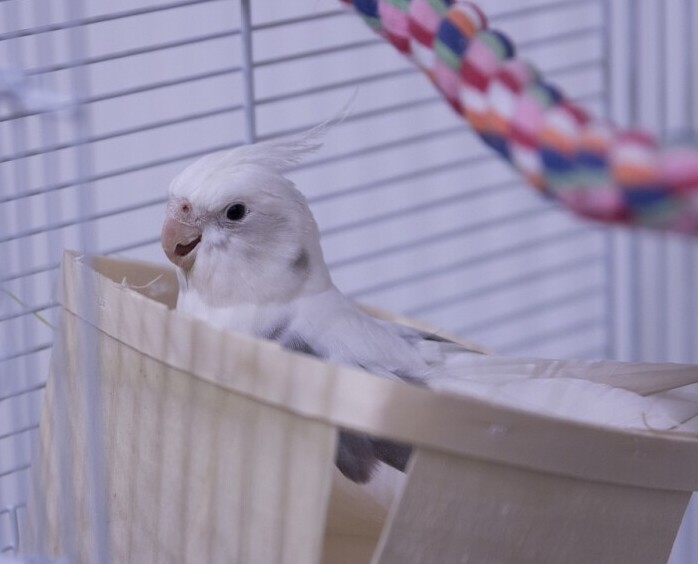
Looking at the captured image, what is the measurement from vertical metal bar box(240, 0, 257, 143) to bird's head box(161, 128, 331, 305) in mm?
121

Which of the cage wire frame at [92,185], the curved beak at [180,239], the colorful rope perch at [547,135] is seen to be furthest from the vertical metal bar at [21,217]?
the colorful rope perch at [547,135]

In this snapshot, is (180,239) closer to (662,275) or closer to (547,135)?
(662,275)

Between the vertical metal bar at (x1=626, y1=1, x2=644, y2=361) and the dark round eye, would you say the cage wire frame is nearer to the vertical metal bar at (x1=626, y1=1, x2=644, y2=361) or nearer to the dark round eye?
the vertical metal bar at (x1=626, y1=1, x2=644, y2=361)

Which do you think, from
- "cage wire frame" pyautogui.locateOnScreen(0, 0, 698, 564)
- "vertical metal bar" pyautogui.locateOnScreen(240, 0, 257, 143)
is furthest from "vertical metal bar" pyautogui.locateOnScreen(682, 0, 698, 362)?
"vertical metal bar" pyautogui.locateOnScreen(240, 0, 257, 143)

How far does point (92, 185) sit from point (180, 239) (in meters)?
0.09

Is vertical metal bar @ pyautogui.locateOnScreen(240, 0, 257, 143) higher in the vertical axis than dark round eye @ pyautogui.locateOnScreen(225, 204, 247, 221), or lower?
higher

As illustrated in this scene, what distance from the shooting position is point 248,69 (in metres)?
0.99

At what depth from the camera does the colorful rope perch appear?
1.29 feet

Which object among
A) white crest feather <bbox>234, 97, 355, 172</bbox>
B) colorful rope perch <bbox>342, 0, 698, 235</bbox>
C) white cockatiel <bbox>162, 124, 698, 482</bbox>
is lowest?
white cockatiel <bbox>162, 124, 698, 482</bbox>

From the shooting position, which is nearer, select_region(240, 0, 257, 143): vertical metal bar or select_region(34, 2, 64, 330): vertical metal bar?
select_region(34, 2, 64, 330): vertical metal bar


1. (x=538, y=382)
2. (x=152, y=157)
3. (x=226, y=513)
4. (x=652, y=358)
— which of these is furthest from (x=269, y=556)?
(x=152, y=157)

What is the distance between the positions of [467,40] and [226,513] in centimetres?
31

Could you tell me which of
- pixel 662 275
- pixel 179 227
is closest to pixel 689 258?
pixel 662 275

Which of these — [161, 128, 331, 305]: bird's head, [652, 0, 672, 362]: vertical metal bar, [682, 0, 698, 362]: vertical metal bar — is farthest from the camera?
[161, 128, 331, 305]: bird's head
